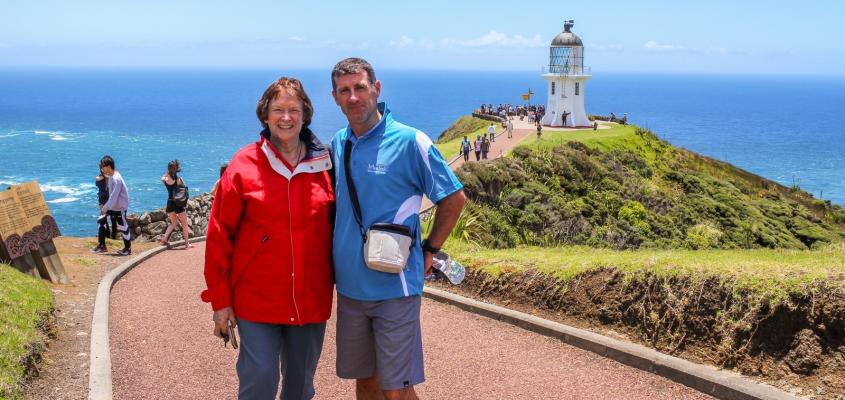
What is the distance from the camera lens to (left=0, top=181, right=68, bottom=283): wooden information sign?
998cm

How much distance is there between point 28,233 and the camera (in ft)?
33.6

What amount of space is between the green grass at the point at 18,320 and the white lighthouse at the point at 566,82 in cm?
4036

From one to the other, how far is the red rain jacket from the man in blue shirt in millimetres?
190

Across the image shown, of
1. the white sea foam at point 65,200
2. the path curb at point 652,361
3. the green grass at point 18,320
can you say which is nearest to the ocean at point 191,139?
the white sea foam at point 65,200

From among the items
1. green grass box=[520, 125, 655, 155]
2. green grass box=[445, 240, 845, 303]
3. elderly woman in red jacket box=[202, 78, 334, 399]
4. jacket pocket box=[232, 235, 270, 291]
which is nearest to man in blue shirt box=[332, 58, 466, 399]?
elderly woman in red jacket box=[202, 78, 334, 399]

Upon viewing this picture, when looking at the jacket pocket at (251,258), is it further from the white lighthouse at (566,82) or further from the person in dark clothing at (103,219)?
the white lighthouse at (566,82)

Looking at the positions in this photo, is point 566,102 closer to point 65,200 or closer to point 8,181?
point 65,200

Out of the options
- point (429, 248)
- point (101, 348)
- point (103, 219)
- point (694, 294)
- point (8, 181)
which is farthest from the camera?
point (8, 181)

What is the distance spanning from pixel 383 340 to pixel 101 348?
3932 millimetres

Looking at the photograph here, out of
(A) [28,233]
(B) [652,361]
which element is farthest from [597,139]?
(B) [652,361]

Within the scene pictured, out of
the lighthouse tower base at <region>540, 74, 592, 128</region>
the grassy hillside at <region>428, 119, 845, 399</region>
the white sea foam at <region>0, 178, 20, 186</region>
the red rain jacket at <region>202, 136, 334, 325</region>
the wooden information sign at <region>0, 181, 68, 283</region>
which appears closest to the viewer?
the red rain jacket at <region>202, 136, 334, 325</region>

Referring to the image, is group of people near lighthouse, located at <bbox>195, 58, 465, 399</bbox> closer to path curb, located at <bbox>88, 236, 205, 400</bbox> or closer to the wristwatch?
the wristwatch

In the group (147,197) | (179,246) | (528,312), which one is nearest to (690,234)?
(179,246)

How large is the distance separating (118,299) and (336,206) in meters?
6.42
